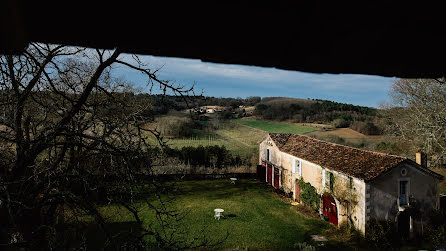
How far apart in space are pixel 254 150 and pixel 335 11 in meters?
33.7

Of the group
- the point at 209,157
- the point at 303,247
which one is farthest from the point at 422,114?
the point at 209,157

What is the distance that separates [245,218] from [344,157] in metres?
7.92

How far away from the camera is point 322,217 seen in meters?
17.6

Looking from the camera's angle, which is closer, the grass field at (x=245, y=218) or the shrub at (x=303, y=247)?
the shrub at (x=303, y=247)

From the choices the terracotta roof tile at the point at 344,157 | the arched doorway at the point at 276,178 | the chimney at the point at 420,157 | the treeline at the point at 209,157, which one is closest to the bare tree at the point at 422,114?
the chimney at the point at 420,157

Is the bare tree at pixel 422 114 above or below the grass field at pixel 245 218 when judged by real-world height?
above

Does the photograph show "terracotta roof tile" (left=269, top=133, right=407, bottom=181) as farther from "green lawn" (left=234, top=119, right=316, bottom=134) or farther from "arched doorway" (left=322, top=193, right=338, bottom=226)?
"green lawn" (left=234, top=119, right=316, bottom=134)

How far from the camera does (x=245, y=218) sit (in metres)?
17.8

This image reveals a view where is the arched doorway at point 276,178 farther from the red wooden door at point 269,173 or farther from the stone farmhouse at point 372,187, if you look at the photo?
the stone farmhouse at point 372,187

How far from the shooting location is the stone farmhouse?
1452cm

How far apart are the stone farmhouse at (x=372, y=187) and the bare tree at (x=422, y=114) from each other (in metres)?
4.89

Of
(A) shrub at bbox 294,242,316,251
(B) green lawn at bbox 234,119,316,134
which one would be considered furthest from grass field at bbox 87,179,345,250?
(B) green lawn at bbox 234,119,316,134

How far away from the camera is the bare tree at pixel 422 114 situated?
2108 cm

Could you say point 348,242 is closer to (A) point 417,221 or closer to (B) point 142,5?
(A) point 417,221
